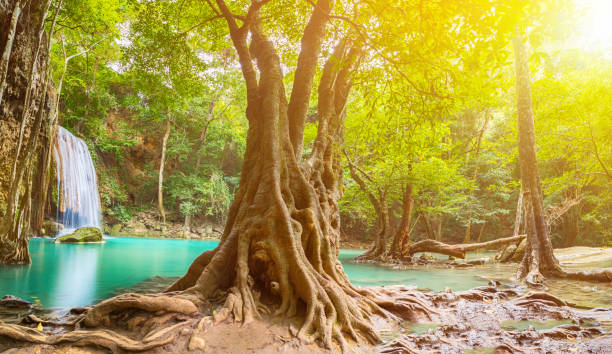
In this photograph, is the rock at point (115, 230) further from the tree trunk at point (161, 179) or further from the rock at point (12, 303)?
the rock at point (12, 303)

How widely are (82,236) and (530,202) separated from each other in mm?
18598

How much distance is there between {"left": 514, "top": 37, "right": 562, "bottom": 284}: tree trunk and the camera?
751 centimetres

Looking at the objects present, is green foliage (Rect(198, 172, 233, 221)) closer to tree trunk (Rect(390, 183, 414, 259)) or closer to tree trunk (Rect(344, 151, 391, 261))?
tree trunk (Rect(344, 151, 391, 261))

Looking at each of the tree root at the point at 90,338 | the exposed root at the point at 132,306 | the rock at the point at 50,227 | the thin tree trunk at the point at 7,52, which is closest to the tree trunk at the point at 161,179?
the rock at the point at 50,227

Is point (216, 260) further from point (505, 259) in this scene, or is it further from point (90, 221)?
point (90, 221)

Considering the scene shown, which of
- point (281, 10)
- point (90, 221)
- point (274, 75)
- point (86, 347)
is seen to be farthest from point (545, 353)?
point (90, 221)

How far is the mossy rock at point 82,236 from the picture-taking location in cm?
1512

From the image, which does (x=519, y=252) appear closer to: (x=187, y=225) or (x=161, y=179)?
(x=187, y=225)

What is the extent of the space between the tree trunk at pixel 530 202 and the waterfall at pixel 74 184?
19.5 metres

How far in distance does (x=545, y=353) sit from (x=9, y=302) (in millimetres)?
6607

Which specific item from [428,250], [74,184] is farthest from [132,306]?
[74,184]

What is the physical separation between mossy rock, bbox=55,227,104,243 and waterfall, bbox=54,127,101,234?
215cm

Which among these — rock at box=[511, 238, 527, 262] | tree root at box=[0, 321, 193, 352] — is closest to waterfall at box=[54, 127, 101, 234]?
tree root at box=[0, 321, 193, 352]

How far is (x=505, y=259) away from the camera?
41.9 feet
